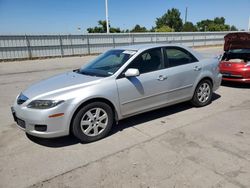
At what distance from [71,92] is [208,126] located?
259cm

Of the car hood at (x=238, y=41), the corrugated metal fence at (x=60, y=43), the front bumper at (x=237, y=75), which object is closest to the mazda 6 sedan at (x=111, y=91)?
the front bumper at (x=237, y=75)

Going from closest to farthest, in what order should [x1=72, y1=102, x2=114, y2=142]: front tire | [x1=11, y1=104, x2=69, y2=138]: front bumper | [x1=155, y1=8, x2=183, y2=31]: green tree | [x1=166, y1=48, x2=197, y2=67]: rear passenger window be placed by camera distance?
1. [x1=11, y1=104, x2=69, y2=138]: front bumper
2. [x1=72, y1=102, x2=114, y2=142]: front tire
3. [x1=166, y1=48, x2=197, y2=67]: rear passenger window
4. [x1=155, y1=8, x2=183, y2=31]: green tree

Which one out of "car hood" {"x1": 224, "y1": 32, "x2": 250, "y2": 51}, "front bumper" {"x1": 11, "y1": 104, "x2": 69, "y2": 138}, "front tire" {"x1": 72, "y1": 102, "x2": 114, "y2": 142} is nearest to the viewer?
"front bumper" {"x1": 11, "y1": 104, "x2": 69, "y2": 138}

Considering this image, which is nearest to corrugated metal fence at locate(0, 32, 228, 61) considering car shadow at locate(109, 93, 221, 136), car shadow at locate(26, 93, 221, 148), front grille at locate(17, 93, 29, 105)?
front grille at locate(17, 93, 29, 105)

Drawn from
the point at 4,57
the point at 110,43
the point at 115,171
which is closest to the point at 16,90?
the point at 115,171

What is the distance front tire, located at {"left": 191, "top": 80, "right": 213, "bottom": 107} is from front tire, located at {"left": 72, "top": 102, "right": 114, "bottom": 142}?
2266 millimetres

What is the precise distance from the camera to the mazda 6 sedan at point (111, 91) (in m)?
3.39

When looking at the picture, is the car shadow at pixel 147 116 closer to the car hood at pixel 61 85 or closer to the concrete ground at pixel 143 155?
the concrete ground at pixel 143 155

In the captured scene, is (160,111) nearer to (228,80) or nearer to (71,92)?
(71,92)

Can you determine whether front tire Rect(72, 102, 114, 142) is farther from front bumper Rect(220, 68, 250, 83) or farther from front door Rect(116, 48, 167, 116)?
front bumper Rect(220, 68, 250, 83)

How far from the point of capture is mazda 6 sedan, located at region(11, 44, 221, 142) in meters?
3.39

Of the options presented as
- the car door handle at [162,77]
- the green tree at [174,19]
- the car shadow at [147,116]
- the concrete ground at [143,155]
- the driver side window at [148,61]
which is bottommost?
the concrete ground at [143,155]

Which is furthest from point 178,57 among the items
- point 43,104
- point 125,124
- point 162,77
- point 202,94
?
point 43,104

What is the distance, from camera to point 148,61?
4.32 m
